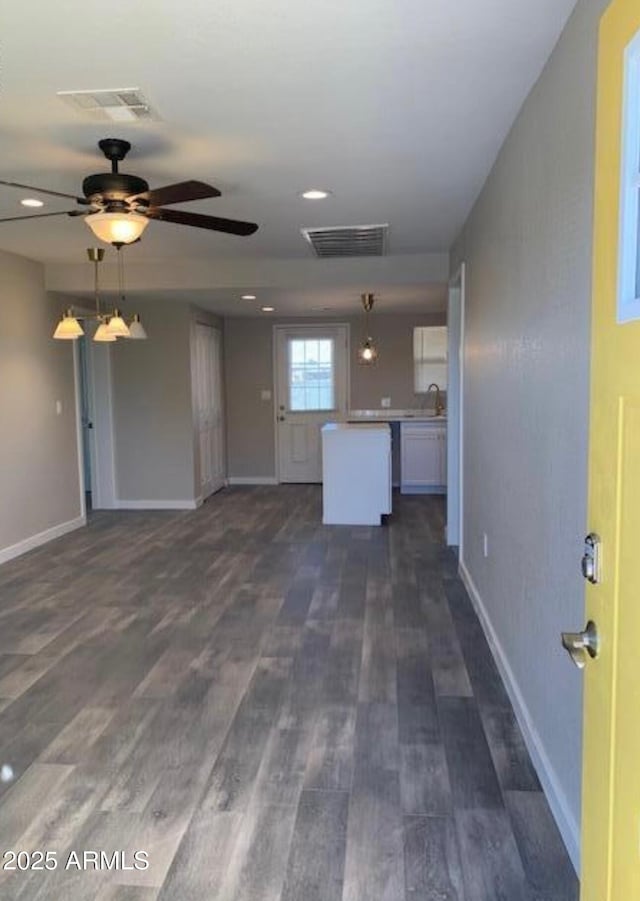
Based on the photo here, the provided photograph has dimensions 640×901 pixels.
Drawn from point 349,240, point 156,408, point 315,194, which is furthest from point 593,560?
point 156,408

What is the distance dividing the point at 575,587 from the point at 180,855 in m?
1.36

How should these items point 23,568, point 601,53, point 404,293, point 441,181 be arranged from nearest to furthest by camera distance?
point 601,53 < point 441,181 < point 23,568 < point 404,293

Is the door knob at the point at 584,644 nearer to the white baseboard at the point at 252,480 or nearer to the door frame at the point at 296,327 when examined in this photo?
the door frame at the point at 296,327

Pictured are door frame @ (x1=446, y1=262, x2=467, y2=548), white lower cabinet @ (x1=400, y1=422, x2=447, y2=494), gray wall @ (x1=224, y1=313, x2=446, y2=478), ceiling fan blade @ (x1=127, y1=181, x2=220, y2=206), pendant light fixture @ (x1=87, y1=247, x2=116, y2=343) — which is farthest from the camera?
gray wall @ (x1=224, y1=313, x2=446, y2=478)

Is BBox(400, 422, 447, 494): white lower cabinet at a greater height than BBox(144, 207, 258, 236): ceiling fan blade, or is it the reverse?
BBox(144, 207, 258, 236): ceiling fan blade

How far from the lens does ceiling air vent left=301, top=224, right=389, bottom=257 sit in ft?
14.8

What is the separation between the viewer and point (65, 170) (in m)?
3.23

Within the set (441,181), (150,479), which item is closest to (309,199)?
(441,181)

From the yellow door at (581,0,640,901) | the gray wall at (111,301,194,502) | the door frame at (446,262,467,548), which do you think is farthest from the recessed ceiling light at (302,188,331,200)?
the gray wall at (111,301,194,502)

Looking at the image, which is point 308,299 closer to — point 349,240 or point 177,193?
point 349,240

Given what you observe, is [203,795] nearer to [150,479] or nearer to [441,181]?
[441,181]

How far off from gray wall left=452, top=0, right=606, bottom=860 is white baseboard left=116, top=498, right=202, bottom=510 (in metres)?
4.39

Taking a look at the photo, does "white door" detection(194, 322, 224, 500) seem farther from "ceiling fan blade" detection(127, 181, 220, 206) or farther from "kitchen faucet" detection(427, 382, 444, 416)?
A: "ceiling fan blade" detection(127, 181, 220, 206)

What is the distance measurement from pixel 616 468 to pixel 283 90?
1943mm
